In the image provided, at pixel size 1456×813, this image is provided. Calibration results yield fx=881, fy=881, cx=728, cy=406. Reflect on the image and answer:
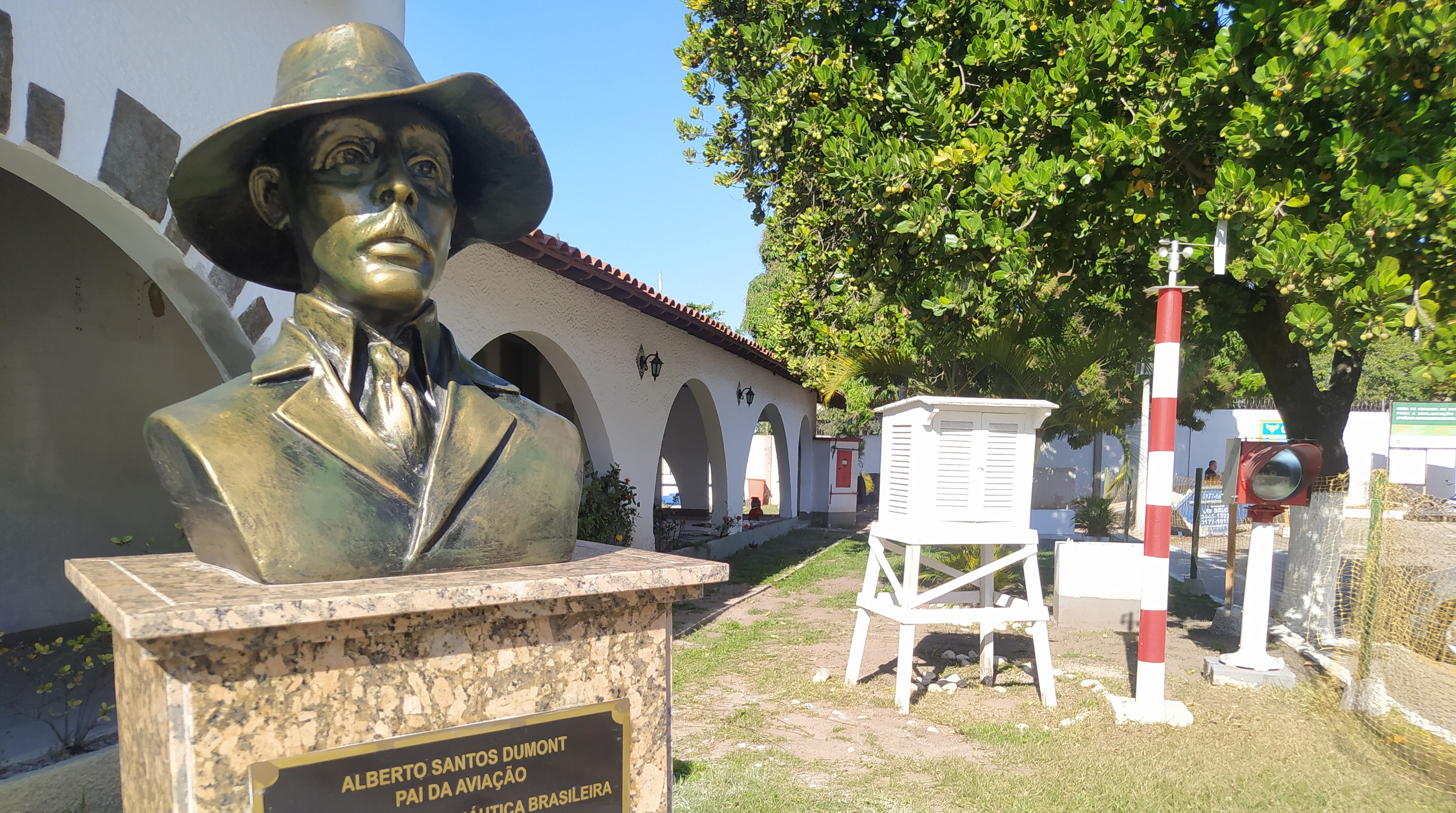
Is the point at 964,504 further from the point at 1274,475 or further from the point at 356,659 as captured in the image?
the point at 356,659

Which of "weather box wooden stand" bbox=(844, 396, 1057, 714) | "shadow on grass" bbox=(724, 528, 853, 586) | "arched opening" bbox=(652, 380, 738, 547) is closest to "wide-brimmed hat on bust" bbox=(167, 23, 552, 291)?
"weather box wooden stand" bbox=(844, 396, 1057, 714)

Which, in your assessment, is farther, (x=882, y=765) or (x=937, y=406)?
(x=937, y=406)

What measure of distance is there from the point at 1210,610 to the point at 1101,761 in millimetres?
5724

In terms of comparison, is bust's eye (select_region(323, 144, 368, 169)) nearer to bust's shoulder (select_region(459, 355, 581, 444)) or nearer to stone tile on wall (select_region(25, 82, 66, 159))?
bust's shoulder (select_region(459, 355, 581, 444))

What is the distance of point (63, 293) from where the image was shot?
218 inches

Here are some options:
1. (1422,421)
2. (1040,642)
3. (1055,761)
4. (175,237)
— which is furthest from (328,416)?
(1422,421)

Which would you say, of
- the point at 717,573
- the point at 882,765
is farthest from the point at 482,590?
the point at 882,765

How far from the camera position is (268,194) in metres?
1.99

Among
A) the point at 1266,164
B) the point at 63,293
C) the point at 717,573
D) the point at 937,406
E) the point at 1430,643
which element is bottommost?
the point at 1430,643

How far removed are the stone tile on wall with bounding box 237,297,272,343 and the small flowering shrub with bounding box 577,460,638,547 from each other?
324 centimetres

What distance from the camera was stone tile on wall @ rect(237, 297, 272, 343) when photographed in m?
4.20

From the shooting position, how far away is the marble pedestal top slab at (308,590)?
1.41m

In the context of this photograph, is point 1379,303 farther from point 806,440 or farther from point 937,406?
point 806,440

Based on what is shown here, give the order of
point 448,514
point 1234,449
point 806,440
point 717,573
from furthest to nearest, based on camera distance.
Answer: point 806,440 → point 1234,449 → point 717,573 → point 448,514
